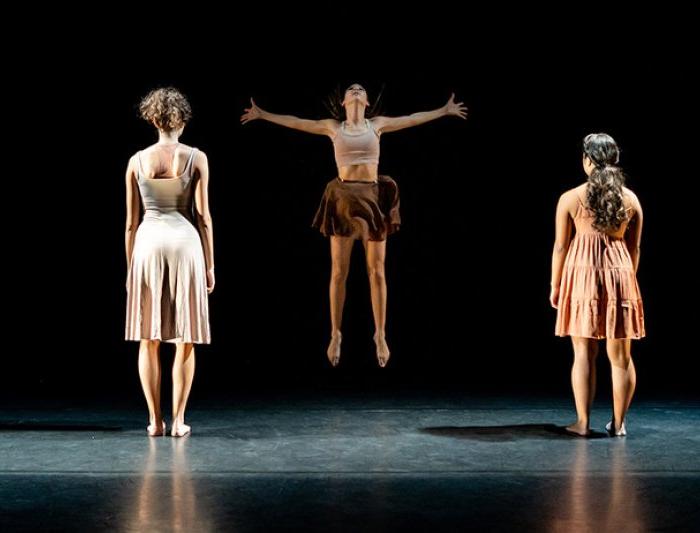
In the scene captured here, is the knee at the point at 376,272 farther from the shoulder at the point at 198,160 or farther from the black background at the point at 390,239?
the shoulder at the point at 198,160

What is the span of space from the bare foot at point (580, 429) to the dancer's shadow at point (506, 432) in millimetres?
18

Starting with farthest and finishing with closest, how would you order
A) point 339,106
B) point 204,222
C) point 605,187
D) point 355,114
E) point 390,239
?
1. point 390,239
2. point 339,106
3. point 355,114
4. point 204,222
5. point 605,187

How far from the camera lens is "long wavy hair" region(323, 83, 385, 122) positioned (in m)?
6.47

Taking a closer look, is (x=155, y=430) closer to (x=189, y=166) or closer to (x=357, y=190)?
(x=189, y=166)

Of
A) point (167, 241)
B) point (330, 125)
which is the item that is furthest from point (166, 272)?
point (330, 125)

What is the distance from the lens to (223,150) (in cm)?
721

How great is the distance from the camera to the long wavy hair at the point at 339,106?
255 inches

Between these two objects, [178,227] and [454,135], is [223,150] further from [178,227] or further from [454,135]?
[178,227]

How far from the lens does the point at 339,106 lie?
21.3ft

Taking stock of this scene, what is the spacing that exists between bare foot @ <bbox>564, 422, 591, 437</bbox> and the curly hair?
7.95 feet

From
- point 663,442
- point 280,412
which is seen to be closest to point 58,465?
point 280,412

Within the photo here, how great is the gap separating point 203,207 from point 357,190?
1.46 m

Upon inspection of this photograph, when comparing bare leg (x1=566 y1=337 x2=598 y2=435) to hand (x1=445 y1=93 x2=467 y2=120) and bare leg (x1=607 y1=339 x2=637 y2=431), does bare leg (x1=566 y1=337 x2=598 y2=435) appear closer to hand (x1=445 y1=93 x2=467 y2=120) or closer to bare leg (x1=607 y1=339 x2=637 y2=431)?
bare leg (x1=607 y1=339 x2=637 y2=431)

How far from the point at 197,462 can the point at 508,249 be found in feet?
12.0
